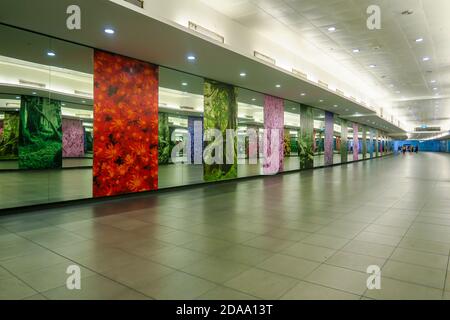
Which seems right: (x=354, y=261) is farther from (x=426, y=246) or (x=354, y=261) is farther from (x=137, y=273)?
(x=137, y=273)

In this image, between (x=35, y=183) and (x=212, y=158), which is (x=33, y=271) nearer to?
(x=212, y=158)

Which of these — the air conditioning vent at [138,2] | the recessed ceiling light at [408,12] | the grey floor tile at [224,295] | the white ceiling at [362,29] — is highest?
the white ceiling at [362,29]

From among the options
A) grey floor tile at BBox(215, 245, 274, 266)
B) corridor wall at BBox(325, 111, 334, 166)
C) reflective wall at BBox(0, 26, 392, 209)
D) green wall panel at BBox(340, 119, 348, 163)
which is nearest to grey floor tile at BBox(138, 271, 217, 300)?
grey floor tile at BBox(215, 245, 274, 266)

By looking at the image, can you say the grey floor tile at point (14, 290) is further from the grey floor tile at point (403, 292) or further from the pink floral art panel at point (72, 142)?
the pink floral art panel at point (72, 142)

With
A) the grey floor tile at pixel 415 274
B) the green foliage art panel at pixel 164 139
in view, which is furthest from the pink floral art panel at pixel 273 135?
the grey floor tile at pixel 415 274

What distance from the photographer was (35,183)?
9.94 meters

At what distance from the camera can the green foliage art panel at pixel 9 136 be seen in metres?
10.9

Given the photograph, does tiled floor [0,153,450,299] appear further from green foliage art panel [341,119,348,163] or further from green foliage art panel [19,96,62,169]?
green foliage art panel [341,119,348,163]

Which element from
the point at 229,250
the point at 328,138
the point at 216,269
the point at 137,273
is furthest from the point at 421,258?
the point at 328,138

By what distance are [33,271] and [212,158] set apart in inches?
295

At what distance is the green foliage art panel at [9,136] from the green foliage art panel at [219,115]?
7.34 meters

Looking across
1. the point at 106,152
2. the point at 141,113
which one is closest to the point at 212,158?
the point at 141,113

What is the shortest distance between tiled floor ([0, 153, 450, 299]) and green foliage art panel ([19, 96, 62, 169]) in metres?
5.58

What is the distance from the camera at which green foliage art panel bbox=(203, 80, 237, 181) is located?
1014 cm
